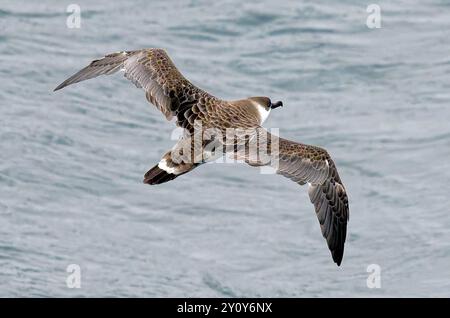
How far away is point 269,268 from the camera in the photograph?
15.4 m

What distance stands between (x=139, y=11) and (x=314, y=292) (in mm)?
8582

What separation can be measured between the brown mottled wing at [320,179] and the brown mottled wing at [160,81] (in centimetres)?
73

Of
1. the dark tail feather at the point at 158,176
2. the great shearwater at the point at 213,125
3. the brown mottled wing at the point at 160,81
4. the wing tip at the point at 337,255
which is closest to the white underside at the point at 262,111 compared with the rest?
the great shearwater at the point at 213,125

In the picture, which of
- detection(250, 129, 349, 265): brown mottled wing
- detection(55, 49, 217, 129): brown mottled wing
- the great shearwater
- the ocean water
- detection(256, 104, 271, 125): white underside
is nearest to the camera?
the great shearwater

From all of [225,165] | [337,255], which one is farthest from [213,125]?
[225,165]

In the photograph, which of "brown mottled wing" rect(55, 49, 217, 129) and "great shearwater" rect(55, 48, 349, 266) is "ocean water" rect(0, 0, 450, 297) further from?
"brown mottled wing" rect(55, 49, 217, 129)

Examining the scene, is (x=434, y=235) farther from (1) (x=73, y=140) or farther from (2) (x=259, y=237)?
(1) (x=73, y=140)

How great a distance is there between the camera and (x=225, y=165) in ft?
57.2

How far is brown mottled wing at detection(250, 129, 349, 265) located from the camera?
11.6 metres

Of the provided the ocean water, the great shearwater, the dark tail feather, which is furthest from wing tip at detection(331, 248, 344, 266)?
the ocean water

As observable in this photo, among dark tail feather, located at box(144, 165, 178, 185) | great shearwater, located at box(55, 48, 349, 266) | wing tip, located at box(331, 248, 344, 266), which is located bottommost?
wing tip, located at box(331, 248, 344, 266)

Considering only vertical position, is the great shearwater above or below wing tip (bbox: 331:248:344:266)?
above

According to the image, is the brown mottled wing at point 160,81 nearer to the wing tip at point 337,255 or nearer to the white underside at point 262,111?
the white underside at point 262,111
